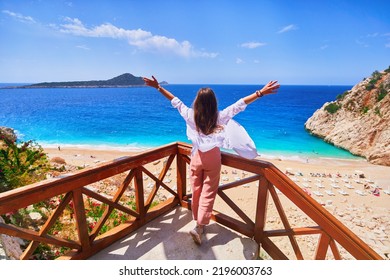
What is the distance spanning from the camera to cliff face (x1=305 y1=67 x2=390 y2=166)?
16.9m

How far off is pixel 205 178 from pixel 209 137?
22.4 inches

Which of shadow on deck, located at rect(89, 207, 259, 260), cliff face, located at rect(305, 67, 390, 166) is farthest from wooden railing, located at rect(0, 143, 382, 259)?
cliff face, located at rect(305, 67, 390, 166)

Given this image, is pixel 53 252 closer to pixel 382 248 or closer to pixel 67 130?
pixel 382 248

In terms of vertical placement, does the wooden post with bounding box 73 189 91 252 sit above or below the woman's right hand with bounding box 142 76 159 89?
below

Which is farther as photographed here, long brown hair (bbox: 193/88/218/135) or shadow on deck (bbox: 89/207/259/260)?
shadow on deck (bbox: 89/207/259/260)

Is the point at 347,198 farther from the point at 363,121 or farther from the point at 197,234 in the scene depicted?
the point at 363,121

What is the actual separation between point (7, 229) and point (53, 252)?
204 centimetres

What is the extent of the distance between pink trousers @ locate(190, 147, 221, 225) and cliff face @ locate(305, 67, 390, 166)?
61.4ft

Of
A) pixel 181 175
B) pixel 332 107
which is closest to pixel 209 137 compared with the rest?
pixel 181 175

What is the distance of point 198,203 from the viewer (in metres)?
3.00

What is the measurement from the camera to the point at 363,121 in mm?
19312

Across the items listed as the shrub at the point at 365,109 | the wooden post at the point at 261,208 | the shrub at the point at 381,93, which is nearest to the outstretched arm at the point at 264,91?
the wooden post at the point at 261,208

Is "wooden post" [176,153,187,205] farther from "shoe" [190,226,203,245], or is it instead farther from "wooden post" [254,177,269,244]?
"wooden post" [254,177,269,244]

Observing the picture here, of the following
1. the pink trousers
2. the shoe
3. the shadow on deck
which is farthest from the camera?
the shoe
